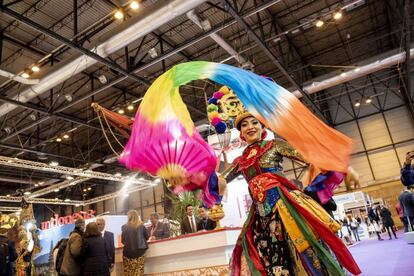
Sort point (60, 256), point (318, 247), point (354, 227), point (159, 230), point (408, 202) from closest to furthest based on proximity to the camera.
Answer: point (318, 247), point (60, 256), point (159, 230), point (408, 202), point (354, 227)

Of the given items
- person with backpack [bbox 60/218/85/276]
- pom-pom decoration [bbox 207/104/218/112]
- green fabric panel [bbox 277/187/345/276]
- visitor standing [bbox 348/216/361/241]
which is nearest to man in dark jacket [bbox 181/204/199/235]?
person with backpack [bbox 60/218/85/276]

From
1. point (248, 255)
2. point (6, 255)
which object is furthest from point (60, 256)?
point (248, 255)

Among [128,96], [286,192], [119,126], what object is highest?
[128,96]

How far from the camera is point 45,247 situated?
1242 centimetres

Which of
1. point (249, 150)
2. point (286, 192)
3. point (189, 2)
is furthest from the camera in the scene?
point (189, 2)

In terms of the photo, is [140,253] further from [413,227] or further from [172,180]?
[413,227]

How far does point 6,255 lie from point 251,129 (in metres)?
4.18

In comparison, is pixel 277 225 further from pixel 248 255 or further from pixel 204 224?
pixel 204 224

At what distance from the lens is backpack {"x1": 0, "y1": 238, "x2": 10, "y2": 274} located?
176 inches

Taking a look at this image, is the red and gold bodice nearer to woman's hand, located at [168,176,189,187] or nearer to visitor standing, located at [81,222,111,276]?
woman's hand, located at [168,176,189,187]

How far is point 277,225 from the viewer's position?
1.92 meters

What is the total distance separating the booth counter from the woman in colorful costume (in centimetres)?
235

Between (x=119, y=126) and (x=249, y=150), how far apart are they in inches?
47.6

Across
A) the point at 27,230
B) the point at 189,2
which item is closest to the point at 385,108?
the point at 189,2
